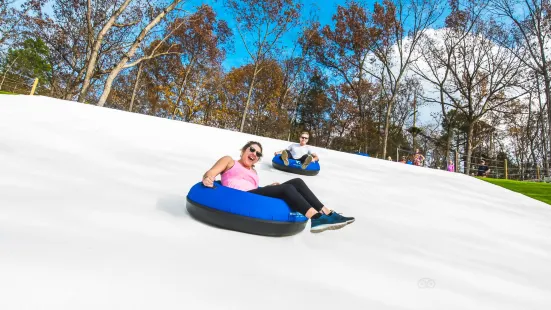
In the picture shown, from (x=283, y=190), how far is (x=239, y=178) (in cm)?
43

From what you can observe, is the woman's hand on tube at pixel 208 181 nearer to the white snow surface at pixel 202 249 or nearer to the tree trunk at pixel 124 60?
the white snow surface at pixel 202 249

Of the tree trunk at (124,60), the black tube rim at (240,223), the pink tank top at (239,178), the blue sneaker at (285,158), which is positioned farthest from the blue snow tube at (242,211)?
the tree trunk at (124,60)

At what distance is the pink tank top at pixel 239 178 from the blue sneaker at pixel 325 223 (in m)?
0.67

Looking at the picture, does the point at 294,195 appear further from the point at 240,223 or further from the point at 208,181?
the point at 208,181

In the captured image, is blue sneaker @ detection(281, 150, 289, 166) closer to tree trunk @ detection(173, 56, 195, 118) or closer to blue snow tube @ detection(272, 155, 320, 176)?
blue snow tube @ detection(272, 155, 320, 176)

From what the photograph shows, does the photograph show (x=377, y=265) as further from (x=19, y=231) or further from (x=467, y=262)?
(x=19, y=231)

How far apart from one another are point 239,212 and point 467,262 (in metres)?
2.14

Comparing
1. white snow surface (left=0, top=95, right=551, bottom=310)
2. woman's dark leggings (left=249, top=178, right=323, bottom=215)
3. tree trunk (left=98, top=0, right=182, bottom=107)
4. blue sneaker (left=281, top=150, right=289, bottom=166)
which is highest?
tree trunk (left=98, top=0, right=182, bottom=107)

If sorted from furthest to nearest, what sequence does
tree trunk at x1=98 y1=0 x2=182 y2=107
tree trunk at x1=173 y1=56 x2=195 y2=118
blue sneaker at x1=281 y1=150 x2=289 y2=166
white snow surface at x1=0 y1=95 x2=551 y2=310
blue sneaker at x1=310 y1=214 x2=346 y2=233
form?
tree trunk at x1=173 y1=56 x2=195 y2=118 → tree trunk at x1=98 y1=0 x2=182 y2=107 → blue sneaker at x1=281 y1=150 x2=289 y2=166 → blue sneaker at x1=310 y1=214 x2=346 y2=233 → white snow surface at x1=0 y1=95 x2=551 y2=310

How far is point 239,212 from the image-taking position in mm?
2598

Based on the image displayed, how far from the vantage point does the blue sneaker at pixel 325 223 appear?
9.20 ft

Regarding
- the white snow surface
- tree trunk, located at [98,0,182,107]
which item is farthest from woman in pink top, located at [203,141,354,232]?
tree trunk, located at [98,0,182,107]

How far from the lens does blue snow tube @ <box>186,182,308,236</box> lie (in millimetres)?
2600

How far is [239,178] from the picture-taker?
2941mm
